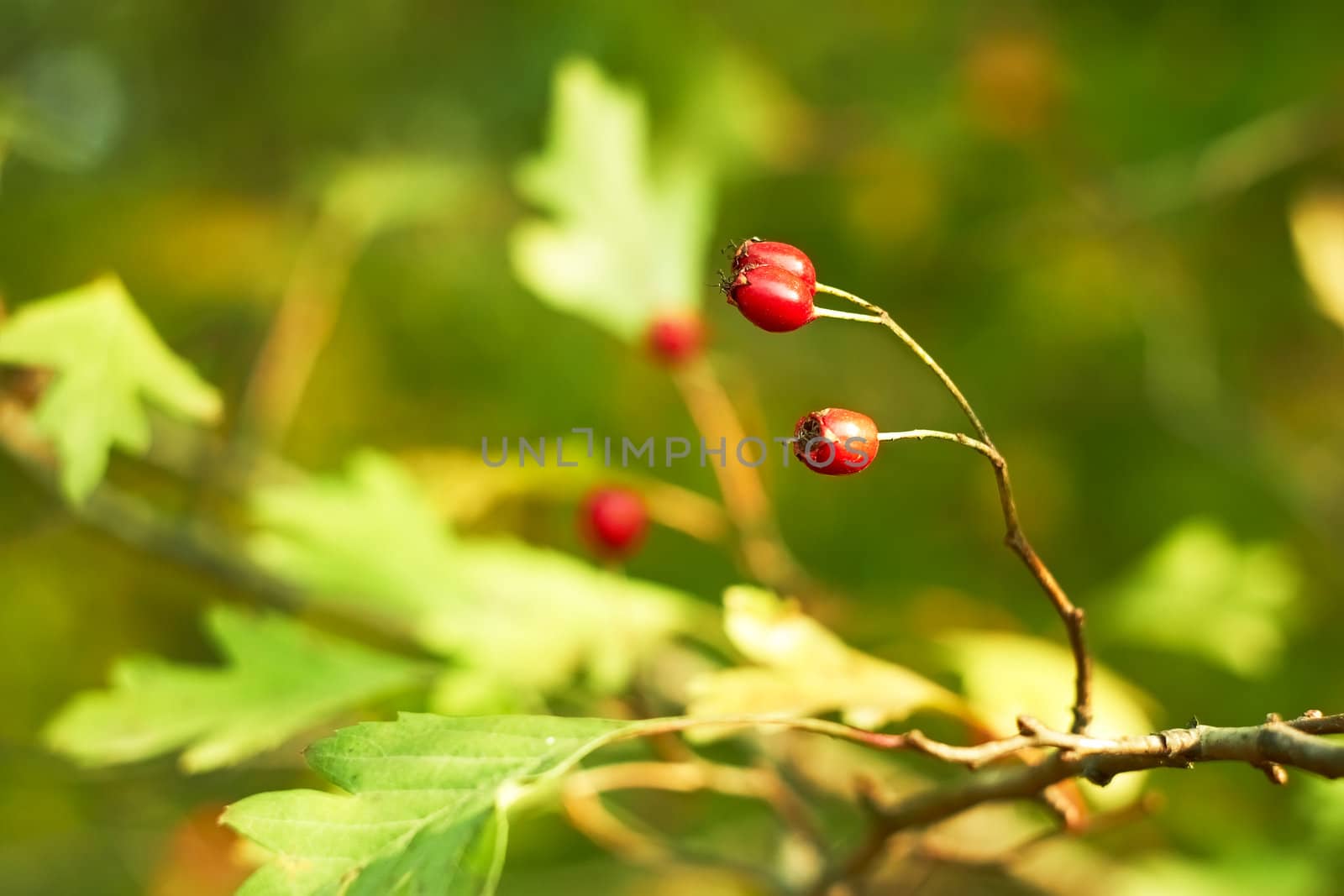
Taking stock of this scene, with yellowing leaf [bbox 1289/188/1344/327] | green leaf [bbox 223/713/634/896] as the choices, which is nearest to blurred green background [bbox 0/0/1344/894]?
yellowing leaf [bbox 1289/188/1344/327]

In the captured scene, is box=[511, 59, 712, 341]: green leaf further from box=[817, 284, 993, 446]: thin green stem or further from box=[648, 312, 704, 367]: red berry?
box=[817, 284, 993, 446]: thin green stem

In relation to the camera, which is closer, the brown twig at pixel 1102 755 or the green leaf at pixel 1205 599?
the brown twig at pixel 1102 755

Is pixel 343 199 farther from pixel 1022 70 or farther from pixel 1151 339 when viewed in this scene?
pixel 1151 339

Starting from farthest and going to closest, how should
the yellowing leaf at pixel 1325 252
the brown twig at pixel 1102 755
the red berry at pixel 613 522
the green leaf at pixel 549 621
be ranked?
the yellowing leaf at pixel 1325 252 < the red berry at pixel 613 522 < the green leaf at pixel 549 621 < the brown twig at pixel 1102 755

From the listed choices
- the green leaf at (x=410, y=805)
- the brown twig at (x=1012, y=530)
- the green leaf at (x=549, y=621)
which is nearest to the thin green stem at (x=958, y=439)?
the brown twig at (x=1012, y=530)

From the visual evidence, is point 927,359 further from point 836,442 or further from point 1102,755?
point 1102,755

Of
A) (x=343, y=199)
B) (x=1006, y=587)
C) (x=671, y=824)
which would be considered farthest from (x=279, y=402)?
(x=1006, y=587)

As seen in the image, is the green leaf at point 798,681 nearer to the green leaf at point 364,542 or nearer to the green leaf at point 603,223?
the green leaf at point 364,542
